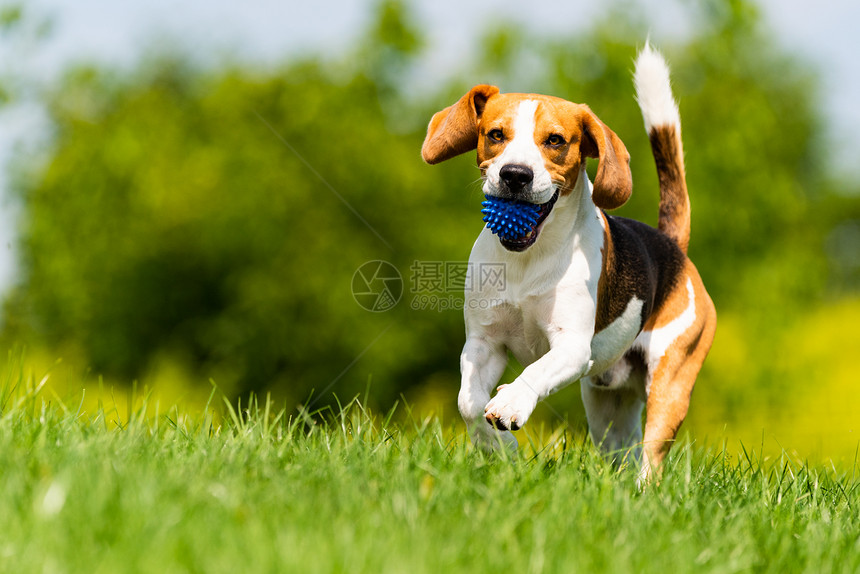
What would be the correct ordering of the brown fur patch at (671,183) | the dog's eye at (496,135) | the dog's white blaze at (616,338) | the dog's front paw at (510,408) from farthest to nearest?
the brown fur patch at (671,183)
the dog's white blaze at (616,338)
the dog's eye at (496,135)
the dog's front paw at (510,408)

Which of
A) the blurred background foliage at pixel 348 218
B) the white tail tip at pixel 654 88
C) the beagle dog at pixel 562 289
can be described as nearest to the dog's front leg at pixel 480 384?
the beagle dog at pixel 562 289

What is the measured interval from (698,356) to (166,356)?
68.4 ft

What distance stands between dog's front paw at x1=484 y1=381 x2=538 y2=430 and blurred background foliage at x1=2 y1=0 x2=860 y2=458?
17.5 metres

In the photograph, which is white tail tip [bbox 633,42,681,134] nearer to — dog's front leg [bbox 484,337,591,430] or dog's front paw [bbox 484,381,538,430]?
dog's front leg [bbox 484,337,591,430]

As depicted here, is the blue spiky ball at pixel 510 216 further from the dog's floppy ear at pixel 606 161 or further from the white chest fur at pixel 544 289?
the dog's floppy ear at pixel 606 161

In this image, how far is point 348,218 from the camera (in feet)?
82.7

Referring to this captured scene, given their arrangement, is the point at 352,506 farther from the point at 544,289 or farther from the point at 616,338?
the point at 616,338

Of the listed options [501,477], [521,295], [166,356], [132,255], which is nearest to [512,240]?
[521,295]

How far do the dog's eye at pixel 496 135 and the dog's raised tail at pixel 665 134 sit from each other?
1737 millimetres

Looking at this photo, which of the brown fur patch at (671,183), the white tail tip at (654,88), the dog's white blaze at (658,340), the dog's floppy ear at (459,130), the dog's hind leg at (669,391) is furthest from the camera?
the brown fur patch at (671,183)

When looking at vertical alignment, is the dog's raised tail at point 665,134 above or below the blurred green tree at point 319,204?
above

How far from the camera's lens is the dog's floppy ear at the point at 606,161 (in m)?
4.47

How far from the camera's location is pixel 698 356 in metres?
5.48

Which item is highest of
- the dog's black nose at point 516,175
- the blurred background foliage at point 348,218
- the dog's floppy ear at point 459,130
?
the dog's floppy ear at point 459,130
